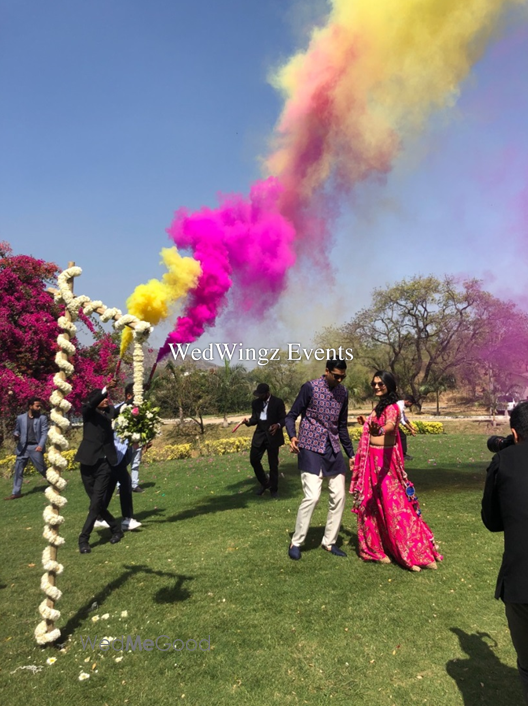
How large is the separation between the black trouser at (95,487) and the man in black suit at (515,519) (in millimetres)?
5184

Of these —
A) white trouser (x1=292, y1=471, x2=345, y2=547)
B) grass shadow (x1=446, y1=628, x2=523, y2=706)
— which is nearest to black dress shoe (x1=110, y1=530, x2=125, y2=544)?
white trouser (x1=292, y1=471, x2=345, y2=547)

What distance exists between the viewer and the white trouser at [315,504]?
17.6 feet

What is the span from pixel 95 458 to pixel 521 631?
17.5 ft

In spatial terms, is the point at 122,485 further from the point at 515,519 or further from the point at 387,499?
the point at 515,519

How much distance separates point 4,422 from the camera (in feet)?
55.2

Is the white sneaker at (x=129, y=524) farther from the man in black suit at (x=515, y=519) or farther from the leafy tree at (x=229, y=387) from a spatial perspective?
the leafy tree at (x=229, y=387)

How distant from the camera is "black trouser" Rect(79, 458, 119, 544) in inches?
243

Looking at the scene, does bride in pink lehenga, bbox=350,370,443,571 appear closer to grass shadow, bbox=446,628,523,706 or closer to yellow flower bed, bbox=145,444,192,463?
grass shadow, bbox=446,628,523,706

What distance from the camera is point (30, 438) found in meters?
10.6

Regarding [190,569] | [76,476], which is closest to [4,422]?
[76,476]

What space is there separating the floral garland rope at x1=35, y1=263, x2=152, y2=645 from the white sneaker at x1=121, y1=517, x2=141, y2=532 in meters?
2.63

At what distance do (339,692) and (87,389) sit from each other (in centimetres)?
1270
